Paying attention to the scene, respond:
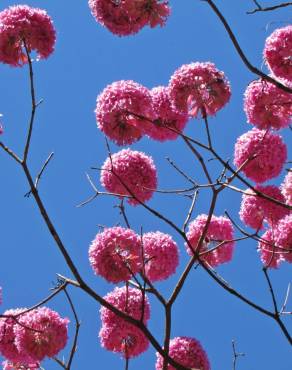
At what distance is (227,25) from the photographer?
11.1 ft

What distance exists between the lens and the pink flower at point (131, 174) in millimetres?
5004

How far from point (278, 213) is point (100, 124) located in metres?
1.74

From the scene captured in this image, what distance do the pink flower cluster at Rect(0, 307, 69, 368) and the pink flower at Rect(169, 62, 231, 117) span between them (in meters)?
2.15

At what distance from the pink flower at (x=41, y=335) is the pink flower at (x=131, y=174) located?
1243 millimetres

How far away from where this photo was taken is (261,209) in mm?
5277

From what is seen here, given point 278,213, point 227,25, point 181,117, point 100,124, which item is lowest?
point 227,25

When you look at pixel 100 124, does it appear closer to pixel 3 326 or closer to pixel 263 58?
pixel 263 58

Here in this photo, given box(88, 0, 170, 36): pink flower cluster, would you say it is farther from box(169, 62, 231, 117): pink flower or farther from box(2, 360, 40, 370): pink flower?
box(2, 360, 40, 370): pink flower

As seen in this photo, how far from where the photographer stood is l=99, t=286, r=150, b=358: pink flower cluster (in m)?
4.96

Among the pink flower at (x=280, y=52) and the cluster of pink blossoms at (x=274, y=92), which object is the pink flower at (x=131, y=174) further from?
the pink flower at (x=280, y=52)

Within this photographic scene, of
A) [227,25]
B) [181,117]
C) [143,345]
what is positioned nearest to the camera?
[227,25]

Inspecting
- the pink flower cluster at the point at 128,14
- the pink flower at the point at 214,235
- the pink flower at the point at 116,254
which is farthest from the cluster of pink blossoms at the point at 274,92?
the pink flower at the point at 116,254

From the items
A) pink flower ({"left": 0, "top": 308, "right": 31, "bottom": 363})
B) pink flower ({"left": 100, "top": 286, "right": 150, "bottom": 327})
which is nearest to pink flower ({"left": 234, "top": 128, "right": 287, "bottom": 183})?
pink flower ({"left": 100, "top": 286, "right": 150, "bottom": 327})

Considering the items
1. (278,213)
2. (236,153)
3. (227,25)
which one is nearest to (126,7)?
(236,153)
